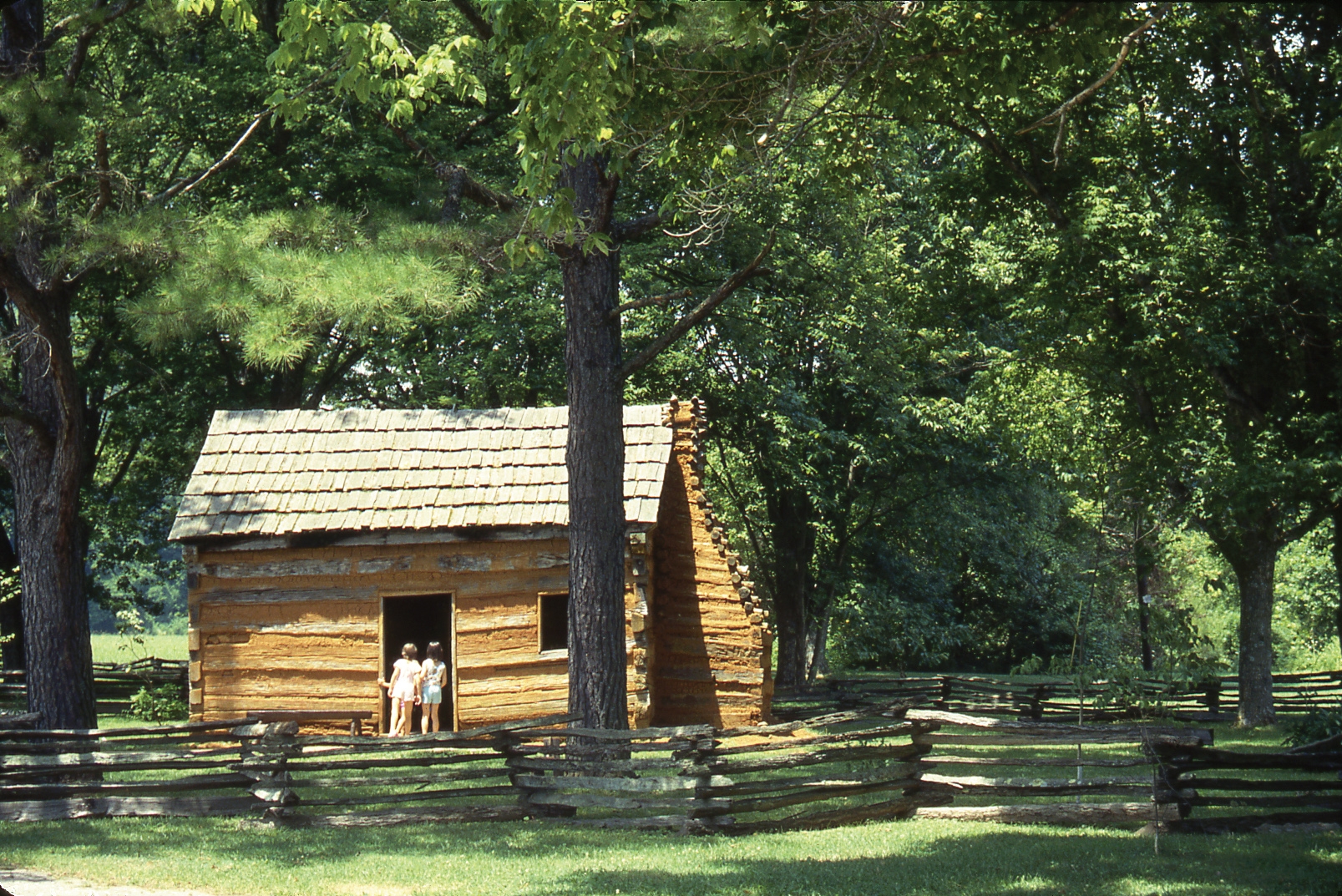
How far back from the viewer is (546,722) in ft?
45.0

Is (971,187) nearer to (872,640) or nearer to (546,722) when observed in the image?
(546,722)

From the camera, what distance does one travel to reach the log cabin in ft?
61.7

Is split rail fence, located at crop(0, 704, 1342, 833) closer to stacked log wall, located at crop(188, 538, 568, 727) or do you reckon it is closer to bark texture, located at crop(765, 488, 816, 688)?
stacked log wall, located at crop(188, 538, 568, 727)

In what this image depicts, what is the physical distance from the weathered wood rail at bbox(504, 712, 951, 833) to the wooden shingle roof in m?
5.59

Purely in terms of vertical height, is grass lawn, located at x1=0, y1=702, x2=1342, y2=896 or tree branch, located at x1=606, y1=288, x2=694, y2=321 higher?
tree branch, located at x1=606, y1=288, x2=694, y2=321

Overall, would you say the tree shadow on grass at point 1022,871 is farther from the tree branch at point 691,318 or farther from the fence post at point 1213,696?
the fence post at point 1213,696

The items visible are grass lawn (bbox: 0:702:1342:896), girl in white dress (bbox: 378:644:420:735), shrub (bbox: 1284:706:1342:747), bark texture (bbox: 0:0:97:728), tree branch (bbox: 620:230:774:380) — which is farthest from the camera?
girl in white dress (bbox: 378:644:420:735)

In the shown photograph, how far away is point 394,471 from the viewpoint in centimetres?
1961

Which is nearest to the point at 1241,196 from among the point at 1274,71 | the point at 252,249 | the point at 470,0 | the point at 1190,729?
the point at 1274,71

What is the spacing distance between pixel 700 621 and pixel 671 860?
8.54 m

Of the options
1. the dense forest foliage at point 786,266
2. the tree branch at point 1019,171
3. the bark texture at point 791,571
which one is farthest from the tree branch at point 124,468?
the tree branch at point 1019,171

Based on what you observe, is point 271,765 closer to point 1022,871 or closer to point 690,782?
point 690,782

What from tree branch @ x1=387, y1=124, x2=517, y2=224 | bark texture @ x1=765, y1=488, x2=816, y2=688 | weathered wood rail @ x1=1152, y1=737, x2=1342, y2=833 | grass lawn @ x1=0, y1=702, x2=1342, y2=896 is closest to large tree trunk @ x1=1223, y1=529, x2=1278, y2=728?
weathered wood rail @ x1=1152, y1=737, x2=1342, y2=833

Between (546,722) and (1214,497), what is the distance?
34.2ft
